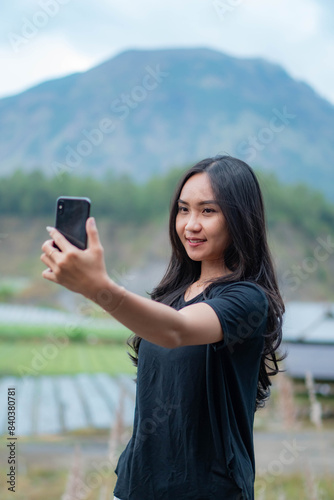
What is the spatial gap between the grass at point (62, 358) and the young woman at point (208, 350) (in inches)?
179

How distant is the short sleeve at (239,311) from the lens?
2.46 ft

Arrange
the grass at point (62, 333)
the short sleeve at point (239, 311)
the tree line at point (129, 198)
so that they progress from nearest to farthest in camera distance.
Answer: the short sleeve at point (239, 311), the grass at point (62, 333), the tree line at point (129, 198)

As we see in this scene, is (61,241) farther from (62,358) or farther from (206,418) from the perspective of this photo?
(62,358)

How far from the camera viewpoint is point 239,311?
0.77 meters

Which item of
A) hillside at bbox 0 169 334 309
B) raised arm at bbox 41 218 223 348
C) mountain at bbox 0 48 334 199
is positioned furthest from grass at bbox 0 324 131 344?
raised arm at bbox 41 218 223 348

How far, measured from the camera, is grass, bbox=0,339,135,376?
5395 millimetres

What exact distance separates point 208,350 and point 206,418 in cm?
11

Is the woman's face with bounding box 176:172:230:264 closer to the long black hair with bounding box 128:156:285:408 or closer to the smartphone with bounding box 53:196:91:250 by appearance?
the long black hair with bounding box 128:156:285:408

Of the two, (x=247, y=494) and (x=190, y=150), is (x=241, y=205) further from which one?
(x=190, y=150)

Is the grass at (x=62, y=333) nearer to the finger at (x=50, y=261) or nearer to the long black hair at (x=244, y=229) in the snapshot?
the long black hair at (x=244, y=229)

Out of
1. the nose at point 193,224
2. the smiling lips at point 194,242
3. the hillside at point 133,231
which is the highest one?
the hillside at point 133,231

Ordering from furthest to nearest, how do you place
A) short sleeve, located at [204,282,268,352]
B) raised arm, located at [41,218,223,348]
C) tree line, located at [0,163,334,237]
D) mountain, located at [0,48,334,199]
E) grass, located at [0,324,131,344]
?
1. mountain, located at [0,48,334,199]
2. tree line, located at [0,163,334,237]
3. grass, located at [0,324,131,344]
4. short sleeve, located at [204,282,268,352]
5. raised arm, located at [41,218,223,348]

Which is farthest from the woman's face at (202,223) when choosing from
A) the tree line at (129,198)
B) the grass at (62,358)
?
the tree line at (129,198)

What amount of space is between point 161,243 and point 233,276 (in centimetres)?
596
